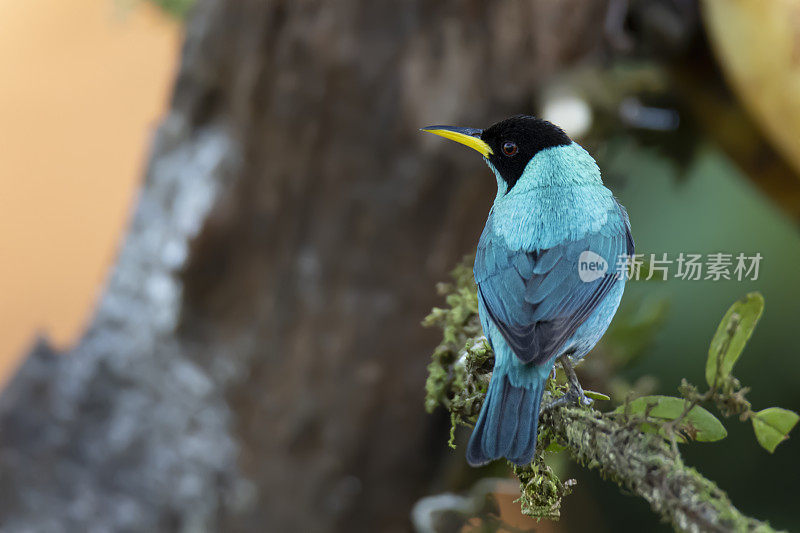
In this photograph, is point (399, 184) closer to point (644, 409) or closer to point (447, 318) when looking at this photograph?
point (447, 318)

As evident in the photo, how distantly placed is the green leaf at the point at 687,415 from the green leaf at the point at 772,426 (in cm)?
1

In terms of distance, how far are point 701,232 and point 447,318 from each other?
21.8 inches

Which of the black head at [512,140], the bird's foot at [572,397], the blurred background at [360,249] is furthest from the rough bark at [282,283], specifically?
the bird's foot at [572,397]

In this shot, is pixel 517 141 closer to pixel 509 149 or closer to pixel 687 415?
pixel 509 149

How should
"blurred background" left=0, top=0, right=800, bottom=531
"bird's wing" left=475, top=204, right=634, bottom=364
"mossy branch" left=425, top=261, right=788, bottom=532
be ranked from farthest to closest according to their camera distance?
1. "blurred background" left=0, top=0, right=800, bottom=531
2. "bird's wing" left=475, top=204, right=634, bottom=364
3. "mossy branch" left=425, top=261, right=788, bottom=532

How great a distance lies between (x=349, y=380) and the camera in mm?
1066

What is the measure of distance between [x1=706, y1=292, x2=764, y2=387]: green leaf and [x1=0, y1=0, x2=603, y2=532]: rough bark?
68 cm

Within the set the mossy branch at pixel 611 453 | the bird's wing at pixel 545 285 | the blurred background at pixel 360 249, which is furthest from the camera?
the blurred background at pixel 360 249

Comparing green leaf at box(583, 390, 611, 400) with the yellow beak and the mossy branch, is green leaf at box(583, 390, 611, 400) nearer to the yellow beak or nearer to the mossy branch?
the mossy branch

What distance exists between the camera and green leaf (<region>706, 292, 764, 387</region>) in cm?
24

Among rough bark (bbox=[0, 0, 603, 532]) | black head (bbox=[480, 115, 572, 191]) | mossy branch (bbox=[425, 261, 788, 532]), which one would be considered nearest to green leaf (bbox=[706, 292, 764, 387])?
mossy branch (bbox=[425, 261, 788, 532])

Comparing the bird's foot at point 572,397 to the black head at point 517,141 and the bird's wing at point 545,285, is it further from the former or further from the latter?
the black head at point 517,141

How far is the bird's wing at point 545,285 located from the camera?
13.3 inches

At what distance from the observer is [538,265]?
0.37 meters
